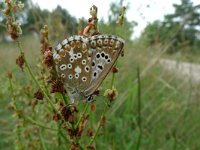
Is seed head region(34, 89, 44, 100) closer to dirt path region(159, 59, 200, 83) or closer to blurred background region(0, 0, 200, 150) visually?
blurred background region(0, 0, 200, 150)

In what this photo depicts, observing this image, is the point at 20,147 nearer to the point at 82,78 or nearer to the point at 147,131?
the point at 82,78

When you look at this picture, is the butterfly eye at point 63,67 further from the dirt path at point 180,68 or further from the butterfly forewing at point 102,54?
the dirt path at point 180,68

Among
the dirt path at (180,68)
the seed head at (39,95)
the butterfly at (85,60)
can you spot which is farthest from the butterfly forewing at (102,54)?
the dirt path at (180,68)

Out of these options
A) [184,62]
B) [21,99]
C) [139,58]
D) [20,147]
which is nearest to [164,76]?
[139,58]

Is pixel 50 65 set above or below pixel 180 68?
below

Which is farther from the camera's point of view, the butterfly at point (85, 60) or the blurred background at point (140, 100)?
the blurred background at point (140, 100)

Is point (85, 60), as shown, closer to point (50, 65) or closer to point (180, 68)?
point (50, 65)

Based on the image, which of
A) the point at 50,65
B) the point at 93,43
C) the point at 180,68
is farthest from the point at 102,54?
the point at 180,68

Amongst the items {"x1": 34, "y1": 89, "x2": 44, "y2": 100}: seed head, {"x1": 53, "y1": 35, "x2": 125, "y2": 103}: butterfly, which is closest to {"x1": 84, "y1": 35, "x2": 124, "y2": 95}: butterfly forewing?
{"x1": 53, "y1": 35, "x2": 125, "y2": 103}: butterfly

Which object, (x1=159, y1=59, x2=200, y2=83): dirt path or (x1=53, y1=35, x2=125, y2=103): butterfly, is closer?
(x1=53, y1=35, x2=125, y2=103): butterfly

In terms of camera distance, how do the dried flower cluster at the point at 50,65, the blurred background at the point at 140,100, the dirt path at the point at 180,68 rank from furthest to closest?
the dirt path at the point at 180,68, the blurred background at the point at 140,100, the dried flower cluster at the point at 50,65
